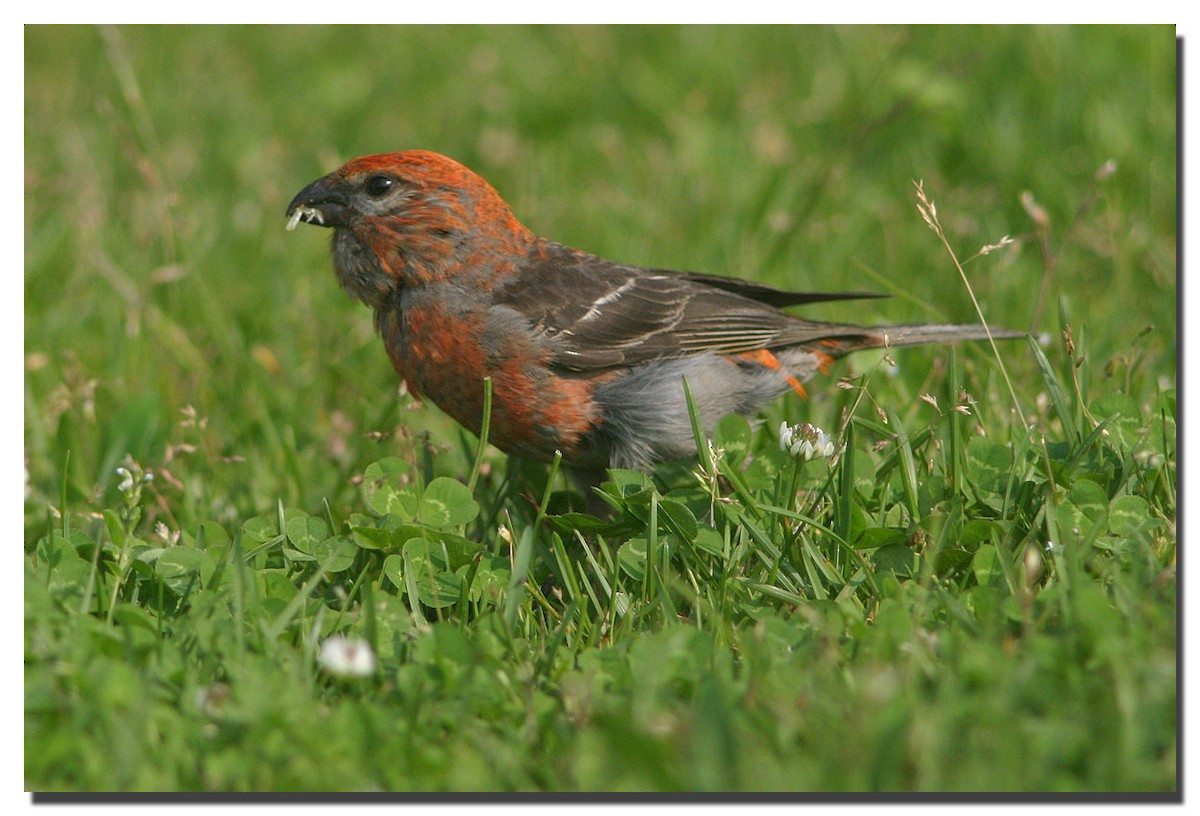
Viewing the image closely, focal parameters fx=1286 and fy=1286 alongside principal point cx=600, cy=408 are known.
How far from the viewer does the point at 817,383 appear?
228 inches

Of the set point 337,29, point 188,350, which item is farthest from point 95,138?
point 188,350

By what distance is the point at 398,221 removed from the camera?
4707 mm

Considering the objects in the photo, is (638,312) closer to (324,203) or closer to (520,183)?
(324,203)

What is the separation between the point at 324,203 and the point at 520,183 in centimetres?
316

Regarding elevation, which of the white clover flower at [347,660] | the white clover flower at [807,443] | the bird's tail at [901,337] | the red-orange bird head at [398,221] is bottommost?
the white clover flower at [347,660]

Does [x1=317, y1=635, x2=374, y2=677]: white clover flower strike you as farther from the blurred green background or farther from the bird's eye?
the bird's eye

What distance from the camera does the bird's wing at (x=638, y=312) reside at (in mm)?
4656

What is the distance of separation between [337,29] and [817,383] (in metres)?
5.22

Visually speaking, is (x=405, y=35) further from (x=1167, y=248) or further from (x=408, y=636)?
(x=408, y=636)

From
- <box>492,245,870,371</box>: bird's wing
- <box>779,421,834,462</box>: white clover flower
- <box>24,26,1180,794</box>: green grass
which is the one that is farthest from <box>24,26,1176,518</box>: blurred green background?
<box>779,421,834,462</box>: white clover flower

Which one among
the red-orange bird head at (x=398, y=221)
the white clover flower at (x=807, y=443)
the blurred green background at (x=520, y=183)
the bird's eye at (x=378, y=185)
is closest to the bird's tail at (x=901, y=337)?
the blurred green background at (x=520, y=183)

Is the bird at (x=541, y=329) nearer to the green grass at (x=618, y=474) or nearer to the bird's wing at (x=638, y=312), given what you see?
the bird's wing at (x=638, y=312)

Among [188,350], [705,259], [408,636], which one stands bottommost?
[408,636]

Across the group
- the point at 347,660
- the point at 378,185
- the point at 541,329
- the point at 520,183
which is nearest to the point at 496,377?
the point at 541,329
